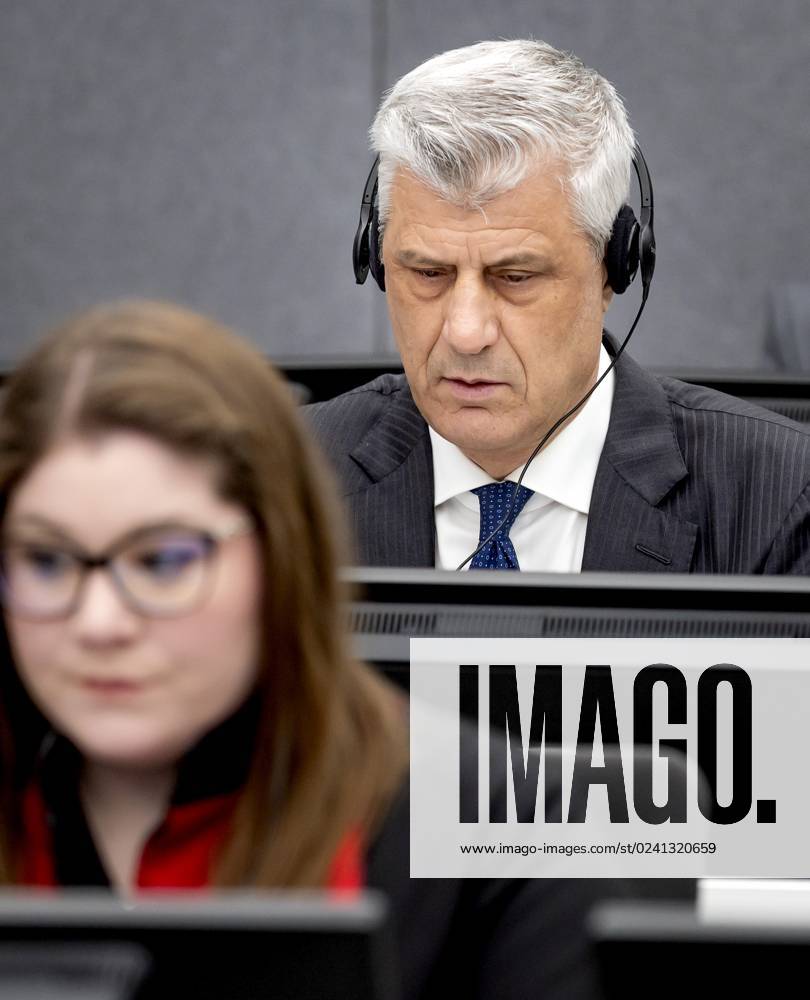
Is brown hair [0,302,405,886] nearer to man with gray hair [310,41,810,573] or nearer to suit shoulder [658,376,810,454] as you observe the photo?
man with gray hair [310,41,810,573]

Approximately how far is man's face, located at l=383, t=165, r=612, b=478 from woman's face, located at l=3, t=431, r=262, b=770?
0.69 m

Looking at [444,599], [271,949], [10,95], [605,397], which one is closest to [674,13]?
[10,95]

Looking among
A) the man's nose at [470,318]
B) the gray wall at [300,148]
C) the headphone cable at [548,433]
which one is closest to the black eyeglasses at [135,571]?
the headphone cable at [548,433]

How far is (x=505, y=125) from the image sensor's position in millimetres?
1209

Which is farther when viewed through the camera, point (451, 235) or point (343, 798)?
point (451, 235)

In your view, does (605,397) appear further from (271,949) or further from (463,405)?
(271,949)

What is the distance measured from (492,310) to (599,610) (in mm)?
548

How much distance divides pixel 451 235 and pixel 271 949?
88 cm

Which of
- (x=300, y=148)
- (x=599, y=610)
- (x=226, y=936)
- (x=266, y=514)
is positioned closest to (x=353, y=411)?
(x=599, y=610)

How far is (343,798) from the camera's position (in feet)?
2.04

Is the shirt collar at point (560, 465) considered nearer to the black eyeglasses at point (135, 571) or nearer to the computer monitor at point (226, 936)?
the black eyeglasses at point (135, 571)

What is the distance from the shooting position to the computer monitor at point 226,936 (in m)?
0.43

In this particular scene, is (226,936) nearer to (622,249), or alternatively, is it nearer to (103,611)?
(103,611)

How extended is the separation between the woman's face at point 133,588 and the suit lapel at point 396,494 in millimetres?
656
